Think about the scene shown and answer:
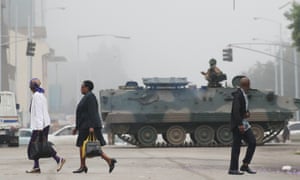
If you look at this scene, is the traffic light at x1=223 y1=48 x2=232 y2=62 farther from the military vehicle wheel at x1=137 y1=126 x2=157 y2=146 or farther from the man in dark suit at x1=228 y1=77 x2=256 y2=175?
the man in dark suit at x1=228 y1=77 x2=256 y2=175

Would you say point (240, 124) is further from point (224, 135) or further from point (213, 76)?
point (213, 76)

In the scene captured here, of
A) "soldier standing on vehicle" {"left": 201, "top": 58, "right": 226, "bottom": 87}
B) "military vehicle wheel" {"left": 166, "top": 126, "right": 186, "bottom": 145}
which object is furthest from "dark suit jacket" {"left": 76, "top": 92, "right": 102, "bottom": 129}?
"soldier standing on vehicle" {"left": 201, "top": 58, "right": 226, "bottom": 87}

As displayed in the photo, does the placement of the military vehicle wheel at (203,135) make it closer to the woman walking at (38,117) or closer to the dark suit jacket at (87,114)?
the woman walking at (38,117)

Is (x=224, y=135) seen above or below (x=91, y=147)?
below

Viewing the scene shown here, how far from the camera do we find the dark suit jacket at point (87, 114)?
47.1 feet

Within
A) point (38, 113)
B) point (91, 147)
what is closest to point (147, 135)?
point (38, 113)

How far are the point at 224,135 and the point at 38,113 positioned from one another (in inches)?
643

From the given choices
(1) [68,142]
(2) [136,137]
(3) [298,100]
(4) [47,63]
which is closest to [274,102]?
(3) [298,100]

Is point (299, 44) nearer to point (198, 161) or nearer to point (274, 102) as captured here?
point (274, 102)

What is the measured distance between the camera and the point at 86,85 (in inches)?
579

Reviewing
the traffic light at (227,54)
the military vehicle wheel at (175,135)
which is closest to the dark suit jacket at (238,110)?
the military vehicle wheel at (175,135)

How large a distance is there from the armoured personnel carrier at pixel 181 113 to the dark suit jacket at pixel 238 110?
52.2 ft

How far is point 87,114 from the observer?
14.5m

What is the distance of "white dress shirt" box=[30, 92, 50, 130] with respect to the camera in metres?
14.5
